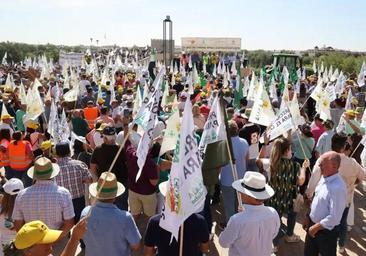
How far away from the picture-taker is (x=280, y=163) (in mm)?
5234

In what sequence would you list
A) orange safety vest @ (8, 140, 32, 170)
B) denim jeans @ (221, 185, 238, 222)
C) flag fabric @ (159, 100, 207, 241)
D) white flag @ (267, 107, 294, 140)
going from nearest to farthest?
flag fabric @ (159, 100, 207, 241) < white flag @ (267, 107, 294, 140) < denim jeans @ (221, 185, 238, 222) < orange safety vest @ (8, 140, 32, 170)

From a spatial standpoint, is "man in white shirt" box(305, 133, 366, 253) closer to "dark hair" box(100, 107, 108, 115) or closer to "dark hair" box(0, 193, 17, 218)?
"dark hair" box(0, 193, 17, 218)

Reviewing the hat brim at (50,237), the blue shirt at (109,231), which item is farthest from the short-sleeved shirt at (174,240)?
the hat brim at (50,237)

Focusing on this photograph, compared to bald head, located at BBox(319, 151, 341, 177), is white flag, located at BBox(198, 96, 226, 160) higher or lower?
higher

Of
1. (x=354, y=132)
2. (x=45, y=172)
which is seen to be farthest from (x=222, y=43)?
(x=45, y=172)

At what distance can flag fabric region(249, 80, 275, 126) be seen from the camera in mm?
6590

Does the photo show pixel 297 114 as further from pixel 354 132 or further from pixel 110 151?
pixel 110 151

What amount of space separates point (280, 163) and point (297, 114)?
2.36 metres

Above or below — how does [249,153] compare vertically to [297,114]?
below

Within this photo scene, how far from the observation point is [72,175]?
520 cm

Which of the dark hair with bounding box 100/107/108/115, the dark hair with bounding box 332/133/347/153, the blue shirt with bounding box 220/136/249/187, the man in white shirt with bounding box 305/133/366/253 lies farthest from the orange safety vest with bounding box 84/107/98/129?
the dark hair with bounding box 332/133/347/153

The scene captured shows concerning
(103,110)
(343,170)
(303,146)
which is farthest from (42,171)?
(303,146)

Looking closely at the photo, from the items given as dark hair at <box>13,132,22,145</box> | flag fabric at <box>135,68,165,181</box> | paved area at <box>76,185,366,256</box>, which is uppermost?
flag fabric at <box>135,68,165,181</box>

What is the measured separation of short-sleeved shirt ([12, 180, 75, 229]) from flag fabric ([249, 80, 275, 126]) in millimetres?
3623
